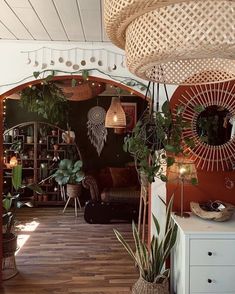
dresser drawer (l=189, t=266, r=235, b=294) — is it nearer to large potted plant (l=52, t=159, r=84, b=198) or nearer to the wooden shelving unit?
large potted plant (l=52, t=159, r=84, b=198)

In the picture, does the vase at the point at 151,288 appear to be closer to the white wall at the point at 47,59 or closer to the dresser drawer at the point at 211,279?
the dresser drawer at the point at 211,279

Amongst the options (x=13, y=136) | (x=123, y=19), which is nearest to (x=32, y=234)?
(x=13, y=136)

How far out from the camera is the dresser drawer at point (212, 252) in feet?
6.68

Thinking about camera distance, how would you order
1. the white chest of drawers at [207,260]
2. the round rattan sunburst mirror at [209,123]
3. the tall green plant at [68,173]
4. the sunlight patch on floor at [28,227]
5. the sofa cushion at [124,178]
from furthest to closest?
the sofa cushion at [124,178]
the tall green plant at [68,173]
the sunlight patch on floor at [28,227]
the round rattan sunburst mirror at [209,123]
the white chest of drawers at [207,260]

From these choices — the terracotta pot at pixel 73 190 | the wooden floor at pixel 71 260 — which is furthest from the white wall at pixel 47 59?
the terracotta pot at pixel 73 190

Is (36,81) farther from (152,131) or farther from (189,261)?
(189,261)

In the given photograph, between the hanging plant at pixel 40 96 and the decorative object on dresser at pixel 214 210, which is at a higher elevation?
the hanging plant at pixel 40 96

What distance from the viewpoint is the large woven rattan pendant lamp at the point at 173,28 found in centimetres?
61

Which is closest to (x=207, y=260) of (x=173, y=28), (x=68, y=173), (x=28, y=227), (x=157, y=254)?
(x=157, y=254)

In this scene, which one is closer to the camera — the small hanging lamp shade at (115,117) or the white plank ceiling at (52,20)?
the white plank ceiling at (52,20)

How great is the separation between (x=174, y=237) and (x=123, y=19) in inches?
76.0

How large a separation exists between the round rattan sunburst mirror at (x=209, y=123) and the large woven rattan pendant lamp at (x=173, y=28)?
1.88m

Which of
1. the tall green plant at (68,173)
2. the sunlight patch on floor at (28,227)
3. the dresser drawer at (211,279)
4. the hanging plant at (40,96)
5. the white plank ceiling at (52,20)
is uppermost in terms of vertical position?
the white plank ceiling at (52,20)

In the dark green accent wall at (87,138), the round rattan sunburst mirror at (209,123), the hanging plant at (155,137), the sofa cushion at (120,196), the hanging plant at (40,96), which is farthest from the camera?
the dark green accent wall at (87,138)
